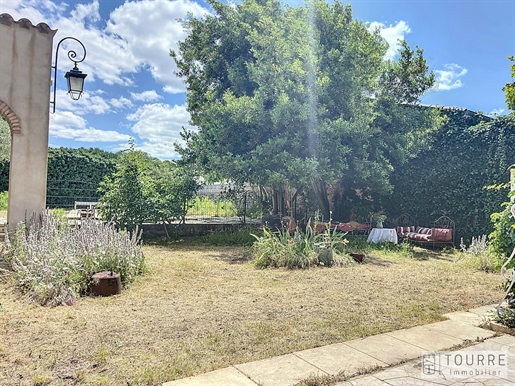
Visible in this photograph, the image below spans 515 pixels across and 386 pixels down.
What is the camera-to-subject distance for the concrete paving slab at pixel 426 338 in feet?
10.7

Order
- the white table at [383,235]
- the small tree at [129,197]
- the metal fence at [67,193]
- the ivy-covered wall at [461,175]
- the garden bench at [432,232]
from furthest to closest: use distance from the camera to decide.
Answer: the metal fence at [67,193] < the garden bench at [432,232] < the white table at [383,235] < the small tree at [129,197] < the ivy-covered wall at [461,175]

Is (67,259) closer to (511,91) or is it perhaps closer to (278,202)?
(511,91)

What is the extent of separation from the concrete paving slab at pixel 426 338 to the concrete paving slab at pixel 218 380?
166cm

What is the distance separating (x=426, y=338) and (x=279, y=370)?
5.21 ft

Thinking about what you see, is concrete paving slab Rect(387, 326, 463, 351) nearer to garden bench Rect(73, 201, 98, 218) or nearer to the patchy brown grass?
the patchy brown grass

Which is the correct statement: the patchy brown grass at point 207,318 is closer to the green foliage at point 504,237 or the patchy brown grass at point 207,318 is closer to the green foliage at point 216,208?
the green foliage at point 504,237

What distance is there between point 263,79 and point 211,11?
3993 millimetres

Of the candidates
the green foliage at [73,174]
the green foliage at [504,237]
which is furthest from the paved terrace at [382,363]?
the green foliage at [73,174]

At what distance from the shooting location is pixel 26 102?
644 cm

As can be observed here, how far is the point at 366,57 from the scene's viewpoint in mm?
9523

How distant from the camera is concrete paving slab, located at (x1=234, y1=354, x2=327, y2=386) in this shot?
2.56 m

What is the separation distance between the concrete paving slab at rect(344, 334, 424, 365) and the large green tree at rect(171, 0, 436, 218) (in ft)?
19.2

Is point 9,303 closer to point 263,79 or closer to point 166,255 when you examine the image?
point 166,255

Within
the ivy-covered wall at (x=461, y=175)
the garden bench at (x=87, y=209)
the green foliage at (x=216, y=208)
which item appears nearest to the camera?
the garden bench at (x=87, y=209)
